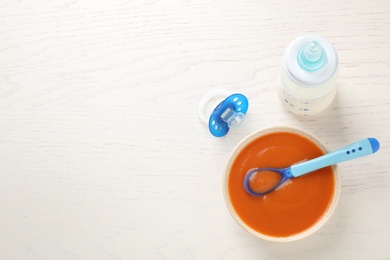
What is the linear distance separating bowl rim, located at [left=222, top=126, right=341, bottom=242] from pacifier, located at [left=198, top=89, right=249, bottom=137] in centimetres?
4

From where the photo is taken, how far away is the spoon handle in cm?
74

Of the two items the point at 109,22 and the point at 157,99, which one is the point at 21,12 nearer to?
the point at 109,22

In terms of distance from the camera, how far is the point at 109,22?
0.87m

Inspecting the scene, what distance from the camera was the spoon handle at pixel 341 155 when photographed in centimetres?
74

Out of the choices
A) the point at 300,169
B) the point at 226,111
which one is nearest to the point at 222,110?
the point at 226,111

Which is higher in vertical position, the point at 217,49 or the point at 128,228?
the point at 217,49

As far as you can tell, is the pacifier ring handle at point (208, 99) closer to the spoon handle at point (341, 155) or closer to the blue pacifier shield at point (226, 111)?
the blue pacifier shield at point (226, 111)

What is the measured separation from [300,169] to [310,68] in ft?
0.48

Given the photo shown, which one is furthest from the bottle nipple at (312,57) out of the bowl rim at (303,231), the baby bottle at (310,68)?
the bowl rim at (303,231)

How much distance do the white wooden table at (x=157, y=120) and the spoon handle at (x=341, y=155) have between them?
0.06m

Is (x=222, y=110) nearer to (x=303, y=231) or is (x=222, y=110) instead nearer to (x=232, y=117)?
(x=232, y=117)

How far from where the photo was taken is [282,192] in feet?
2.62

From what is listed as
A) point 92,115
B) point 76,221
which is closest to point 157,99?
point 92,115

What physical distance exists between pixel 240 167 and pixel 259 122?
0.08 m
